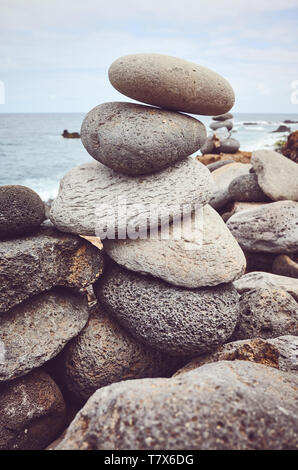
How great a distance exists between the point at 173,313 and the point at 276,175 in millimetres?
3486

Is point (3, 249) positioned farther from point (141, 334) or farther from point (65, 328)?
point (141, 334)

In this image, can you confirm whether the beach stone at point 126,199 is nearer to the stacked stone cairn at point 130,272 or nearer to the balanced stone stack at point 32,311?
the stacked stone cairn at point 130,272

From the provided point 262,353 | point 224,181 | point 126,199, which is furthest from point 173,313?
point 224,181

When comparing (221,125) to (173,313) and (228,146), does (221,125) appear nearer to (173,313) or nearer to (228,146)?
(228,146)

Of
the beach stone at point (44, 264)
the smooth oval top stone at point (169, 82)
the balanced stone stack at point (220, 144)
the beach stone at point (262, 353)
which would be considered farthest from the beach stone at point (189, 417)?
the balanced stone stack at point (220, 144)

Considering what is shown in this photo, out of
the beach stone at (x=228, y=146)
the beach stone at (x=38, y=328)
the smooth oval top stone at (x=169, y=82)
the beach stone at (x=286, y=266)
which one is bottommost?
the beach stone at (x=228, y=146)

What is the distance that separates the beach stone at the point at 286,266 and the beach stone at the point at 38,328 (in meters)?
2.85

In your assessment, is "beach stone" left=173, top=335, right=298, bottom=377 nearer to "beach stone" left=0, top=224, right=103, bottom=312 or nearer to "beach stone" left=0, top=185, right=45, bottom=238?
"beach stone" left=0, top=224, right=103, bottom=312

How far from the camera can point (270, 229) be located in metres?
4.77

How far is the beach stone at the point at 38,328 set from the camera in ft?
8.63

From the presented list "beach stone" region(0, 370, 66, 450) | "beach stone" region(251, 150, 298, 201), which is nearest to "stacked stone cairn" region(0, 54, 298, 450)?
"beach stone" region(0, 370, 66, 450)

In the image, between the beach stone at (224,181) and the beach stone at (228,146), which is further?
the beach stone at (228,146)

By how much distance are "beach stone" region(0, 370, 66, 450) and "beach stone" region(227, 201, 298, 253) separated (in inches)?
123

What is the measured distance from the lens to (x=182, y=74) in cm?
283
